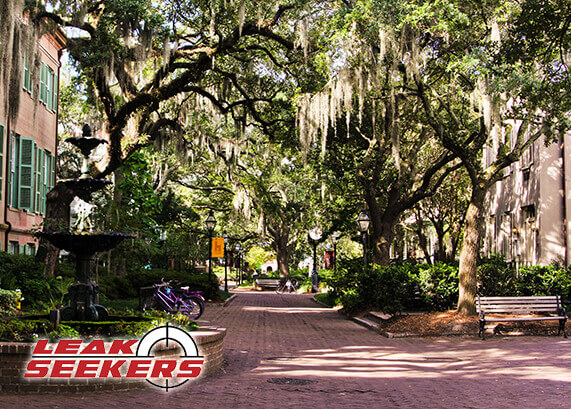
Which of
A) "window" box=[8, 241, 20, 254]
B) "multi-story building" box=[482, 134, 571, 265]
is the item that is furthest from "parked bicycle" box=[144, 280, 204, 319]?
"multi-story building" box=[482, 134, 571, 265]

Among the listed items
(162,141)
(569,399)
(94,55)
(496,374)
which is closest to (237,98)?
(162,141)

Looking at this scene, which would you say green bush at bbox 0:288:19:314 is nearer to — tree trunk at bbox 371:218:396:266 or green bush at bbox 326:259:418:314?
green bush at bbox 326:259:418:314

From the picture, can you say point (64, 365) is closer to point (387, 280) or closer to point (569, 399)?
point (569, 399)

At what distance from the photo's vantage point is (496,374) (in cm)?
970

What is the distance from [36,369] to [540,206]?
20.8 m

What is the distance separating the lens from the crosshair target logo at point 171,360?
837cm

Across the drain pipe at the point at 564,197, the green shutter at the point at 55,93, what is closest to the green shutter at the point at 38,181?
the green shutter at the point at 55,93

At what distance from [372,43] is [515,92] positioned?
475cm

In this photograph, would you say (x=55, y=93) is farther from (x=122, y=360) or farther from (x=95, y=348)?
(x=122, y=360)

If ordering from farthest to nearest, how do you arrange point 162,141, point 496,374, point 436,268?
point 162,141 < point 436,268 < point 496,374

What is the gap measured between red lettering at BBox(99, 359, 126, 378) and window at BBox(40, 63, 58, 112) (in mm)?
17985

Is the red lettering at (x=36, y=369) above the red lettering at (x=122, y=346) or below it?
below

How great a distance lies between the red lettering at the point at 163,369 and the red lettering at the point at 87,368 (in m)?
0.73

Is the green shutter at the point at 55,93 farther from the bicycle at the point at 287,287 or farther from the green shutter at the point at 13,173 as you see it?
the bicycle at the point at 287,287
